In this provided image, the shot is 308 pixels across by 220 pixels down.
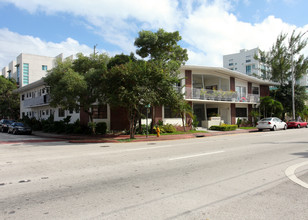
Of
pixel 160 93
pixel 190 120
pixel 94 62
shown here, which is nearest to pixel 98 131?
pixel 94 62

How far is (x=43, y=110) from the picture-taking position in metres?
34.8

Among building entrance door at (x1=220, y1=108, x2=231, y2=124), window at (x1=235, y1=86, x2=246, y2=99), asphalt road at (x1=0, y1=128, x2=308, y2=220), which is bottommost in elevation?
asphalt road at (x1=0, y1=128, x2=308, y2=220)

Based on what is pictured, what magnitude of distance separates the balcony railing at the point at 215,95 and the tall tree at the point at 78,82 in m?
9.45

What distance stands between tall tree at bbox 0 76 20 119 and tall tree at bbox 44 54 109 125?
24726mm

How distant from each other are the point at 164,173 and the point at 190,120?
18640 mm

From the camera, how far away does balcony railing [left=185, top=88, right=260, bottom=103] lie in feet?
81.1

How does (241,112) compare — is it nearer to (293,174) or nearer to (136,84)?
(136,84)

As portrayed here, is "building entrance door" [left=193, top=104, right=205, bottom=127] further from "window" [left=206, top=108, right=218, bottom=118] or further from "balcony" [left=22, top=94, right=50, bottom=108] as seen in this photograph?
"balcony" [left=22, top=94, right=50, bottom=108]

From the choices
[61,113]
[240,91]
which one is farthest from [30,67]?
[240,91]

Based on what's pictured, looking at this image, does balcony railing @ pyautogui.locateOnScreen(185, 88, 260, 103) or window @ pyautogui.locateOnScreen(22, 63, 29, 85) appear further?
window @ pyautogui.locateOnScreen(22, 63, 29, 85)

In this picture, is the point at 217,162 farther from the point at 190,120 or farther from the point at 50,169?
the point at 190,120

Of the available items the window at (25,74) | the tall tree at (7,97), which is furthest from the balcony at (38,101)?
the window at (25,74)

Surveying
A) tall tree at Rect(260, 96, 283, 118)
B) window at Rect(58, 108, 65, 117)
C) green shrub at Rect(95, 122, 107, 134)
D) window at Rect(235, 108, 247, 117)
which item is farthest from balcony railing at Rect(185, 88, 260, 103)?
window at Rect(58, 108, 65, 117)

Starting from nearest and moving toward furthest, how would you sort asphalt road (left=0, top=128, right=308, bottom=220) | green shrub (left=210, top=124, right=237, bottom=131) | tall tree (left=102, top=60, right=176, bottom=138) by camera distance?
asphalt road (left=0, top=128, right=308, bottom=220) → tall tree (left=102, top=60, right=176, bottom=138) → green shrub (left=210, top=124, right=237, bottom=131)
